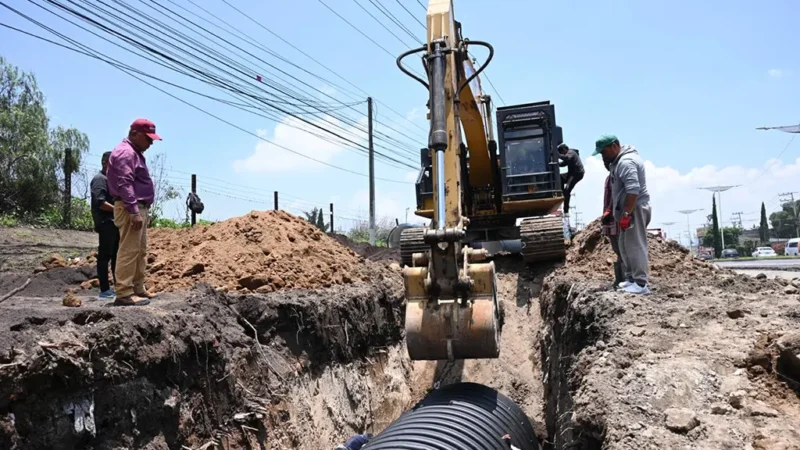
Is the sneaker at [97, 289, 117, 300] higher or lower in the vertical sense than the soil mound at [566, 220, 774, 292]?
lower

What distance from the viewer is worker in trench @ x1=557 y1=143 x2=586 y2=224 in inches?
432

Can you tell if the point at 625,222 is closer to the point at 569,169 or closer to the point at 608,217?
the point at 608,217

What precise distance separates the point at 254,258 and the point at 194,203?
25.7 feet

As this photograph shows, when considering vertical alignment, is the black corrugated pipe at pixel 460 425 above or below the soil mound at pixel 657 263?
below

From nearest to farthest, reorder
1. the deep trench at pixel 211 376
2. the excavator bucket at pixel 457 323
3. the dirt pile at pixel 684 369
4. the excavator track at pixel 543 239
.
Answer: the dirt pile at pixel 684 369
the deep trench at pixel 211 376
the excavator bucket at pixel 457 323
the excavator track at pixel 543 239

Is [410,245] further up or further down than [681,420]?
further up

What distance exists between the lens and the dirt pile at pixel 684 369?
2916 mm

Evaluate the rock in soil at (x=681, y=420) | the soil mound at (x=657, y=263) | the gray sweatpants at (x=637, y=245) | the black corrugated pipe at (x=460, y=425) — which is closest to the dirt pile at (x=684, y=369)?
the rock in soil at (x=681, y=420)

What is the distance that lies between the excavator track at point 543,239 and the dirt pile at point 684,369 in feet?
13.1

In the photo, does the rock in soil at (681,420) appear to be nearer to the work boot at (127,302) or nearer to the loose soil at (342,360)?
the loose soil at (342,360)

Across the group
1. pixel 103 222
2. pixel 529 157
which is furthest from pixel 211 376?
pixel 529 157

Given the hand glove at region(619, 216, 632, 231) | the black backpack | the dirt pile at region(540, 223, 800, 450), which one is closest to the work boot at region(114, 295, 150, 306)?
the dirt pile at region(540, 223, 800, 450)

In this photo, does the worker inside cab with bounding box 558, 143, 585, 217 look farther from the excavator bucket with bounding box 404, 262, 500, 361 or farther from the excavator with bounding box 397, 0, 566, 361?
the excavator bucket with bounding box 404, 262, 500, 361

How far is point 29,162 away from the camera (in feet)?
47.8
